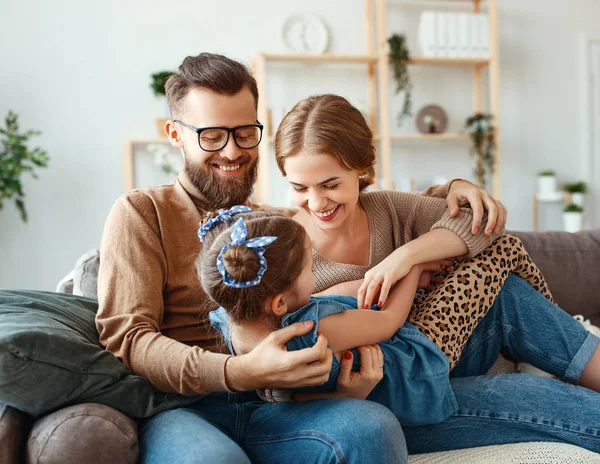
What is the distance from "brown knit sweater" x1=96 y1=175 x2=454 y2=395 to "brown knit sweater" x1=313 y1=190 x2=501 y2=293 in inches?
13.5

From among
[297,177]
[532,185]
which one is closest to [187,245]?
[297,177]

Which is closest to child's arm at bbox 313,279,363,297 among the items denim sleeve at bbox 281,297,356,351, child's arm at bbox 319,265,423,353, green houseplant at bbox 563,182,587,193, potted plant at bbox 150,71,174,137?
child's arm at bbox 319,265,423,353

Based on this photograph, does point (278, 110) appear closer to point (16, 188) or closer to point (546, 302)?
point (16, 188)

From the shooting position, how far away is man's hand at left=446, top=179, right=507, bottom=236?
5.37ft

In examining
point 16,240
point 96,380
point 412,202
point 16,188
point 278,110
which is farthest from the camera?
point 278,110

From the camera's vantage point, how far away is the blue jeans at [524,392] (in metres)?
1.42

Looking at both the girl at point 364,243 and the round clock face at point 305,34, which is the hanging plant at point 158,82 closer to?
the round clock face at point 305,34

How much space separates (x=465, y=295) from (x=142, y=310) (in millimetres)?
777

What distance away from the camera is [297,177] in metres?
1.59

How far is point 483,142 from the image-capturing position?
455 centimetres

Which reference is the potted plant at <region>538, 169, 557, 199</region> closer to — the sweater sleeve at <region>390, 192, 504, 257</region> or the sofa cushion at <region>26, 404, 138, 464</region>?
the sweater sleeve at <region>390, 192, 504, 257</region>

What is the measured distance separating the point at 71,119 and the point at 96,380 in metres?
3.20

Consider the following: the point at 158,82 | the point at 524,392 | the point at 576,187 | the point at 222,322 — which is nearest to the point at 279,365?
the point at 222,322

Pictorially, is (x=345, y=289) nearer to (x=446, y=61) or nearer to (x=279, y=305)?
(x=279, y=305)
